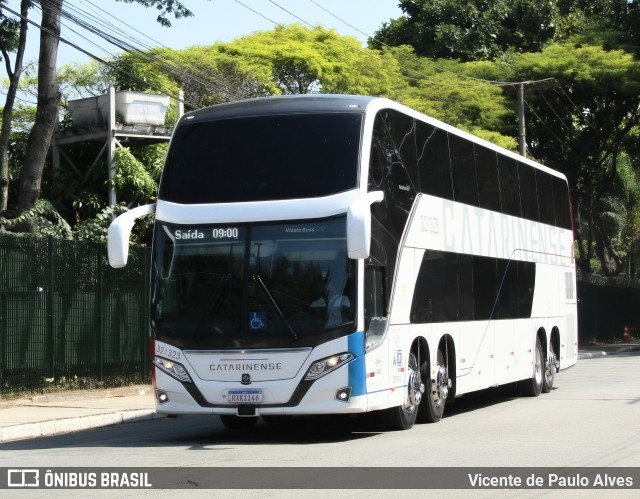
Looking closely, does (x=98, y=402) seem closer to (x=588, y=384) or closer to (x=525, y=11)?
(x=588, y=384)

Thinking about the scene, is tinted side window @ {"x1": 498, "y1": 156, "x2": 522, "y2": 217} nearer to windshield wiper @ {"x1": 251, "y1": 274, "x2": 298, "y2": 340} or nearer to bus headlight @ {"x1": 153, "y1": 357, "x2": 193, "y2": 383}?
windshield wiper @ {"x1": 251, "y1": 274, "x2": 298, "y2": 340}

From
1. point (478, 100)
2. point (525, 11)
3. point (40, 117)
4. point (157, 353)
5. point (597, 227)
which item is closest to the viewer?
point (157, 353)

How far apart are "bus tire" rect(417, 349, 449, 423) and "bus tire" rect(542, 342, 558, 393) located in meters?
5.79

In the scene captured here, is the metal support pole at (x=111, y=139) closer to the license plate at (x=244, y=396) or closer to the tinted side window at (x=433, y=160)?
the tinted side window at (x=433, y=160)

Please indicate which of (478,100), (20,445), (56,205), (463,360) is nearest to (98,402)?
(20,445)

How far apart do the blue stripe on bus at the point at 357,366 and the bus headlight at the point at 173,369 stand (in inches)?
76.8

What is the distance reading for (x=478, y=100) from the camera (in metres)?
40.9

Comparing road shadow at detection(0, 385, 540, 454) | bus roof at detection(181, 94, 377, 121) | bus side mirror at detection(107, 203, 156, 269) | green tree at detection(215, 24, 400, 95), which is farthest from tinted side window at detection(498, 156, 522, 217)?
green tree at detection(215, 24, 400, 95)

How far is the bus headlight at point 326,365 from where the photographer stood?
1235cm

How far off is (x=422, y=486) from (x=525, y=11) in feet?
127

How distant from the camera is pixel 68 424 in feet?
49.8

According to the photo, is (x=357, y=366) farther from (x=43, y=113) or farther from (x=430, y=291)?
(x=43, y=113)

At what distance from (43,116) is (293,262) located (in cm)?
1160

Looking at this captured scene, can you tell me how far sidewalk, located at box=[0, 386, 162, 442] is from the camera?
1461 cm
